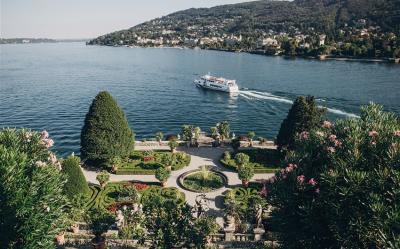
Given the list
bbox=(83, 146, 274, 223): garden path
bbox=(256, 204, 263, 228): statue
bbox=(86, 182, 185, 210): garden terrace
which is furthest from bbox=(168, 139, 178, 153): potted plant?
bbox=(256, 204, 263, 228): statue

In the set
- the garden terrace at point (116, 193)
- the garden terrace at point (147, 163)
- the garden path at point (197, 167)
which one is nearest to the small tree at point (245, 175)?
the garden path at point (197, 167)

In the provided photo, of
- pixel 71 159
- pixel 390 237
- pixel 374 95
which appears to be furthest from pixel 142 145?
pixel 374 95

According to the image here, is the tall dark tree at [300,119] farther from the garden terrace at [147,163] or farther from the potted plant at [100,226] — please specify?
the potted plant at [100,226]

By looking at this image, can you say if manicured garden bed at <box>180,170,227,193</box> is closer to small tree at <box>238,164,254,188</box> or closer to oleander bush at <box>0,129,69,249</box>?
small tree at <box>238,164,254,188</box>

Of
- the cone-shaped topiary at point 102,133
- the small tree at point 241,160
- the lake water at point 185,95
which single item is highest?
the cone-shaped topiary at point 102,133

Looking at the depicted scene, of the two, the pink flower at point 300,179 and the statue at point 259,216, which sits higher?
the pink flower at point 300,179


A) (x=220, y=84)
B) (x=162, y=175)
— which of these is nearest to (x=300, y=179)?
(x=162, y=175)
